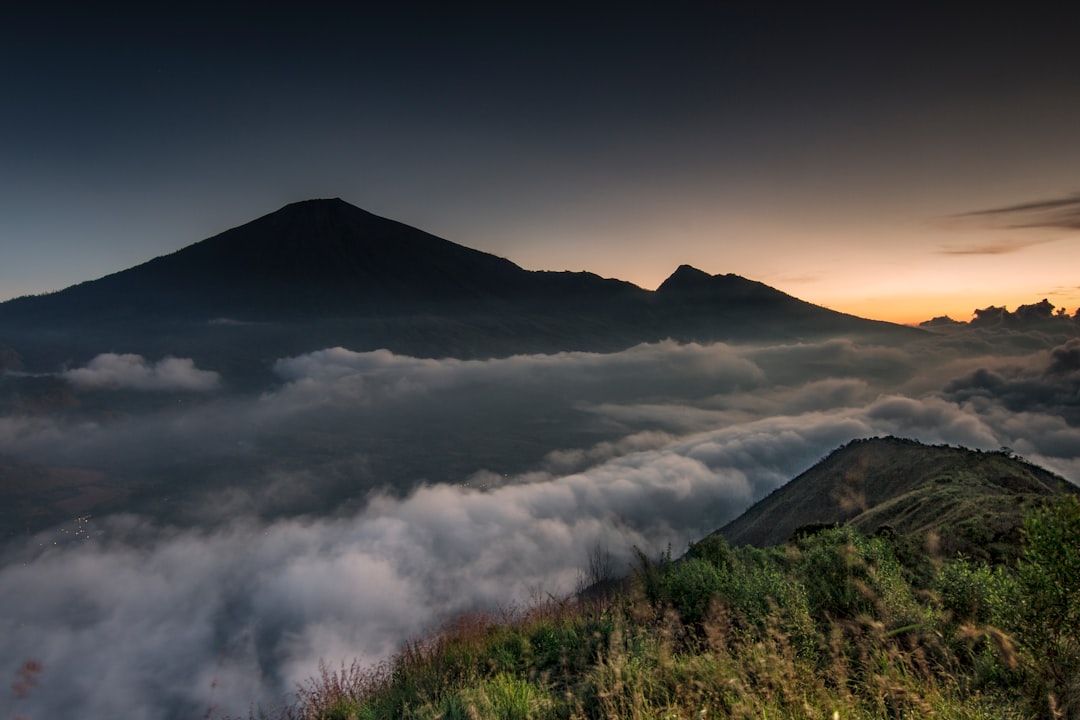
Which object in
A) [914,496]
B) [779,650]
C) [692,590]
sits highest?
[779,650]

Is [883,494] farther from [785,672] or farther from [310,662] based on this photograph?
[310,662]

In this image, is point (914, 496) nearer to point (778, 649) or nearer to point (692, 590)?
point (692, 590)

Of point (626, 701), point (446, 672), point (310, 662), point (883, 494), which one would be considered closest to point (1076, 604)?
point (626, 701)

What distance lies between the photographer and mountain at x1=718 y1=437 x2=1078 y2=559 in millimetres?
18766

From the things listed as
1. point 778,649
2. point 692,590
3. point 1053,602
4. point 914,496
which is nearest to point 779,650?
point 778,649

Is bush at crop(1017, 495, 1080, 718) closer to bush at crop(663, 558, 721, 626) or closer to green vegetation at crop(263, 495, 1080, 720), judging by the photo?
green vegetation at crop(263, 495, 1080, 720)

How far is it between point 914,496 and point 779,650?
34.4 m

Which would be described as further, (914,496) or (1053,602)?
(914,496)

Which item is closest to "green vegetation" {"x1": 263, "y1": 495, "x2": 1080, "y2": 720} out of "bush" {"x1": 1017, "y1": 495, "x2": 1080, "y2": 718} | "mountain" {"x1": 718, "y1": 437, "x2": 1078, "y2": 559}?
"bush" {"x1": 1017, "y1": 495, "x2": 1080, "y2": 718}

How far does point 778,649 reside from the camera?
5137mm

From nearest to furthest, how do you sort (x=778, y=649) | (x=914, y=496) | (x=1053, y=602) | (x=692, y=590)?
(x=1053, y=602)
(x=778, y=649)
(x=692, y=590)
(x=914, y=496)

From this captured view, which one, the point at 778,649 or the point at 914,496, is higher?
the point at 778,649

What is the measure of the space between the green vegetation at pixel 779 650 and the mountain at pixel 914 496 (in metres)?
4.00

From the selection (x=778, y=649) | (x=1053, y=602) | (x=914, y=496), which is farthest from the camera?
(x=914, y=496)
